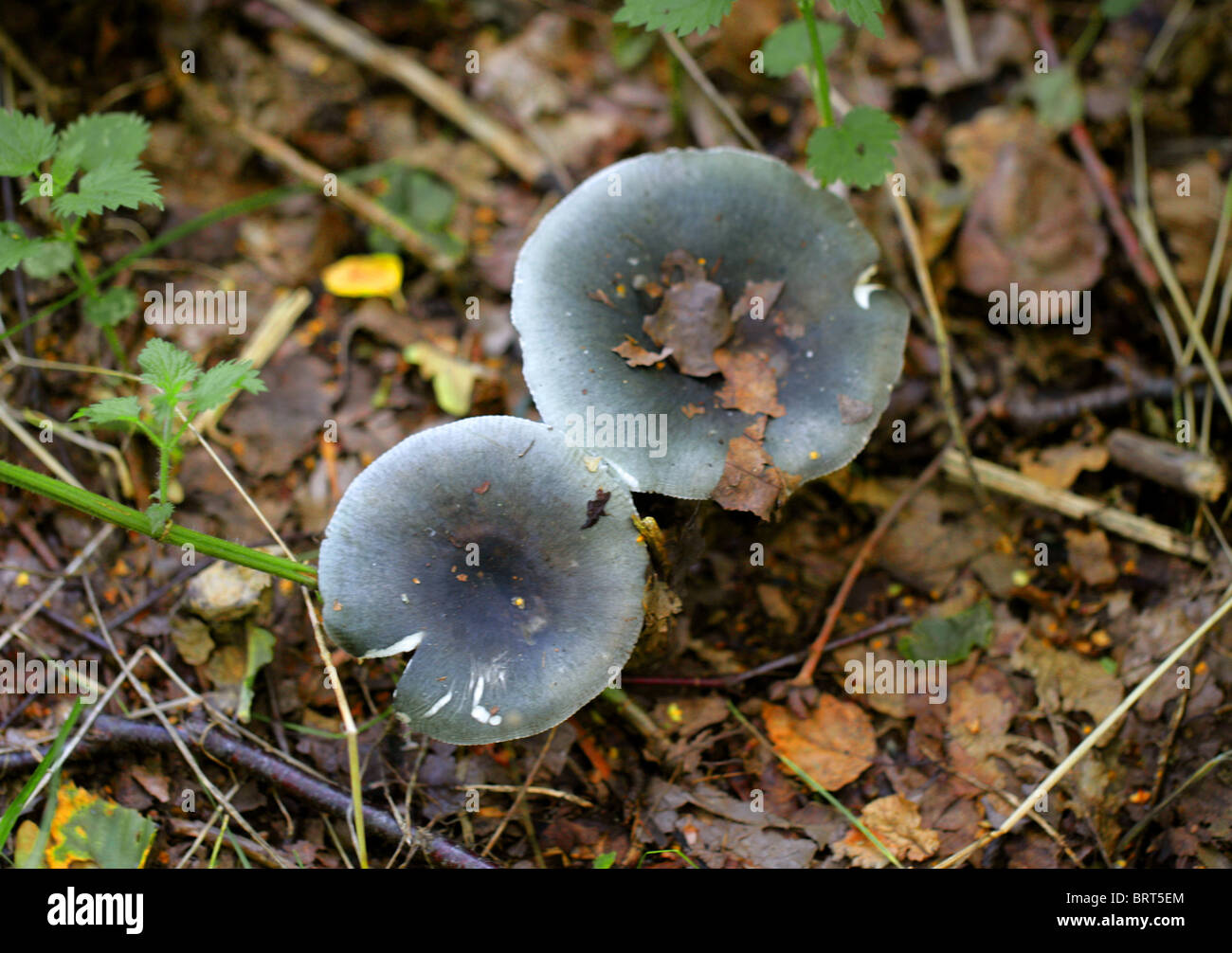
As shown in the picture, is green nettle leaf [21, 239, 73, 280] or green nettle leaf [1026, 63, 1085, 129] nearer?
green nettle leaf [21, 239, 73, 280]

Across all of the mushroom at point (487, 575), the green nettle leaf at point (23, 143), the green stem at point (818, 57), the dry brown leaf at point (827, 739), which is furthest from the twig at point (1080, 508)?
the green nettle leaf at point (23, 143)

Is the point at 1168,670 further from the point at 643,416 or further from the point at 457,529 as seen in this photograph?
the point at 457,529

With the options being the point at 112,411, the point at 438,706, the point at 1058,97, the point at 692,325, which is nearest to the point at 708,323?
the point at 692,325

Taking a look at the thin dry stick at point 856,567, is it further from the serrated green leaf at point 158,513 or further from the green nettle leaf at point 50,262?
the green nettle leaf at point 50,262

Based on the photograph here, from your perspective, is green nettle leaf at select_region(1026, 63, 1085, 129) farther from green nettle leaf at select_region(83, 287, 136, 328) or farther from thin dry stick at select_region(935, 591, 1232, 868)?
green nettle leaf at select_region(83, 287, 136, 328)

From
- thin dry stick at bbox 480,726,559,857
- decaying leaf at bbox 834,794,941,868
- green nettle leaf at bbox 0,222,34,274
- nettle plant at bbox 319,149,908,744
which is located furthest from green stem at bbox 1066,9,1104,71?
green nettle leaf at bbox 0,222,34,274
